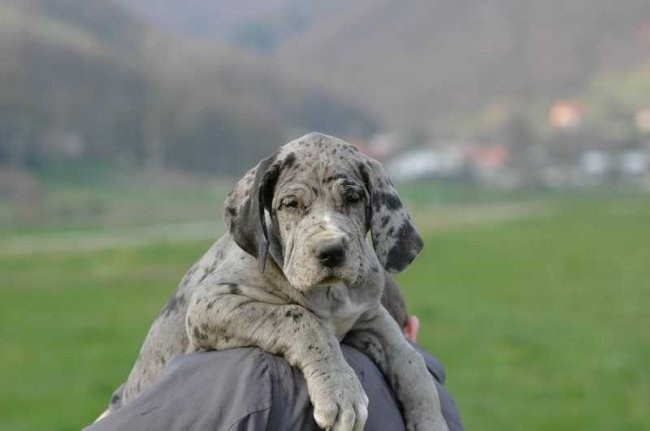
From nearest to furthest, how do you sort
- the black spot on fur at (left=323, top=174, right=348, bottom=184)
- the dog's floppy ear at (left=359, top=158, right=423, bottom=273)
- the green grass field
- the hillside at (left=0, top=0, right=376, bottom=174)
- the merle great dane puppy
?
the merle great dane puppy → the black spot on fur at (left=323, top=174, right=348, bottom=184) → the dog's floppy ear at (left=359, top=158, right=423, bottom=273) → the green grass field → the hillside at (left=0, top=0, right=376, bottom=174)

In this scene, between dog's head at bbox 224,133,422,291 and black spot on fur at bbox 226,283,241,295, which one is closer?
dog's head at bbox 224,133,422,291

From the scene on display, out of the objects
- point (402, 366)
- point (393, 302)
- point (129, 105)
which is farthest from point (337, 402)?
point (129, 105)

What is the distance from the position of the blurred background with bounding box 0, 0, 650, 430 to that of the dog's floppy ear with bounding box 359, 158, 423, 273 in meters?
11.0

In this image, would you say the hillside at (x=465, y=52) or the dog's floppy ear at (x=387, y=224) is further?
the hillside at (x=465, y=52)

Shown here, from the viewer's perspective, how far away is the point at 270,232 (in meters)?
4.18

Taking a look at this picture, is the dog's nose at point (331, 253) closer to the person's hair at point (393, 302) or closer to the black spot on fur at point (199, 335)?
the black spot on fur at point (199, 335)

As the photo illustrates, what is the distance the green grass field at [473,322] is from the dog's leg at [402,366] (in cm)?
A: 1058

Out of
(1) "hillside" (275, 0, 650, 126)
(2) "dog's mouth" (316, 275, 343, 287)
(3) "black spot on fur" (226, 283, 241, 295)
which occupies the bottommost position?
(1) "hillside" (275, 0, 650, 126)

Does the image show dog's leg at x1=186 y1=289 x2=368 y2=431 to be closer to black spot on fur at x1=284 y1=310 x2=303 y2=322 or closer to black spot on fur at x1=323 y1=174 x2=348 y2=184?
black spot on fur at x1=284 y1=310 x2=303 y2=322

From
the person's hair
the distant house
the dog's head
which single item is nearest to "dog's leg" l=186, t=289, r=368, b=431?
the dog's head

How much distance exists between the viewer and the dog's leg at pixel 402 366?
4199 millimetres

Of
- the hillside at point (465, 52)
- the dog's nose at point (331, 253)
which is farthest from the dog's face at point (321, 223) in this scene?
the hillside at point (465, 52)

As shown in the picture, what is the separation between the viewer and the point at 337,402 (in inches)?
149

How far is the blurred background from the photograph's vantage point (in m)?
19.6
